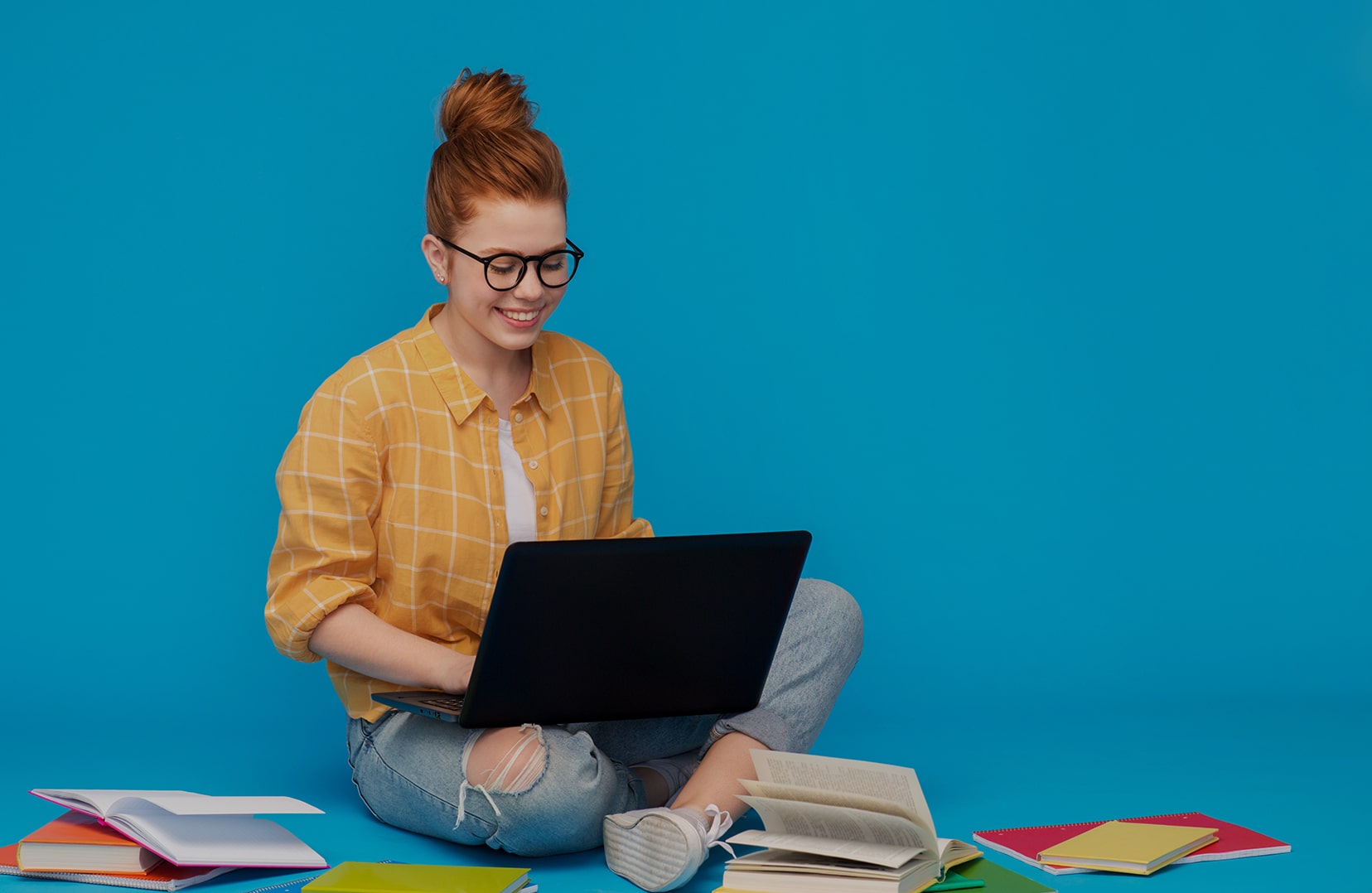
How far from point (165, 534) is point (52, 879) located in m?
1.48

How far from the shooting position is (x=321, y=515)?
230 cm

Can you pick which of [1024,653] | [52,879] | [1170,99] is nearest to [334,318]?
[52,879]

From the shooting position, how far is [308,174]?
3.56 meters

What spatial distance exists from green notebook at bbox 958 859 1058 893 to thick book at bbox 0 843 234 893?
109 centimetres

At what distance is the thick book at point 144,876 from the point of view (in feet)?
6.88

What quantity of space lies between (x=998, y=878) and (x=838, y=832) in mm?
248

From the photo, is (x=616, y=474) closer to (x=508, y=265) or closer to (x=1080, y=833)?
(x=508, y=265)

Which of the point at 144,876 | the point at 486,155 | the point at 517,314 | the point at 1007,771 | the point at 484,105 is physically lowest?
the point at 144,876

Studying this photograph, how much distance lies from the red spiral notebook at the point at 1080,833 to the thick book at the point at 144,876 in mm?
1196

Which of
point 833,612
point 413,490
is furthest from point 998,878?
point 413,490

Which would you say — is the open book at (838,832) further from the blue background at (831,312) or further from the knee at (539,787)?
the blue background at (831,312)

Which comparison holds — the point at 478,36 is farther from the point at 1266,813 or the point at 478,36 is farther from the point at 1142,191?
the point at 1266,813

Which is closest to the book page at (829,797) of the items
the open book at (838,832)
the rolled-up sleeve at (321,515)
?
the open book at (838,832)

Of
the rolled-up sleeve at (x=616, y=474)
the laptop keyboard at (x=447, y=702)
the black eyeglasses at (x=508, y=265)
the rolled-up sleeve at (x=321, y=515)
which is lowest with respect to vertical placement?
the laptop keyboard at (x=447, y=702)
